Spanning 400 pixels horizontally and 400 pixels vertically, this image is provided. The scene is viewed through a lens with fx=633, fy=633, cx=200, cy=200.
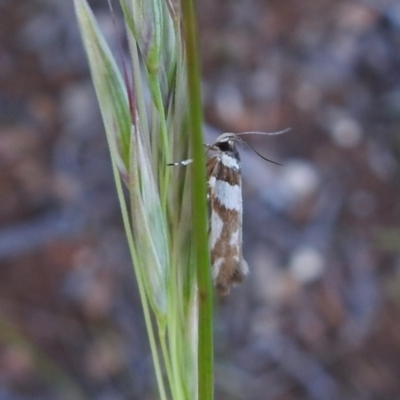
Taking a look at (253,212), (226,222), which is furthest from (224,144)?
(253,212)

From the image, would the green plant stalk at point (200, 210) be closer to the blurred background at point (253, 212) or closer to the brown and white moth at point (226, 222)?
the brown and white moth at point (226, 222)

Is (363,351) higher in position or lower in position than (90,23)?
lower

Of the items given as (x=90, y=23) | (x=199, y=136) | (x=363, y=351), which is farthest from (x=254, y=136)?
(x=199, y=136)

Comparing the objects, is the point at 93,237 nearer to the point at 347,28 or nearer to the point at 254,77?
the point at 254,77

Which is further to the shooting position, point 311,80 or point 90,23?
point 311,80

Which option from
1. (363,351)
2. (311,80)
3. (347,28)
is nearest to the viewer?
(363,351)

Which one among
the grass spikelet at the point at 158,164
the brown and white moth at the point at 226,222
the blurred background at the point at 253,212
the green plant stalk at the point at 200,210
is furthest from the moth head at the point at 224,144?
the blurred background at the point at 253,212

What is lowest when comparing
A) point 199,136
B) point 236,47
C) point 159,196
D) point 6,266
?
point 6,266
